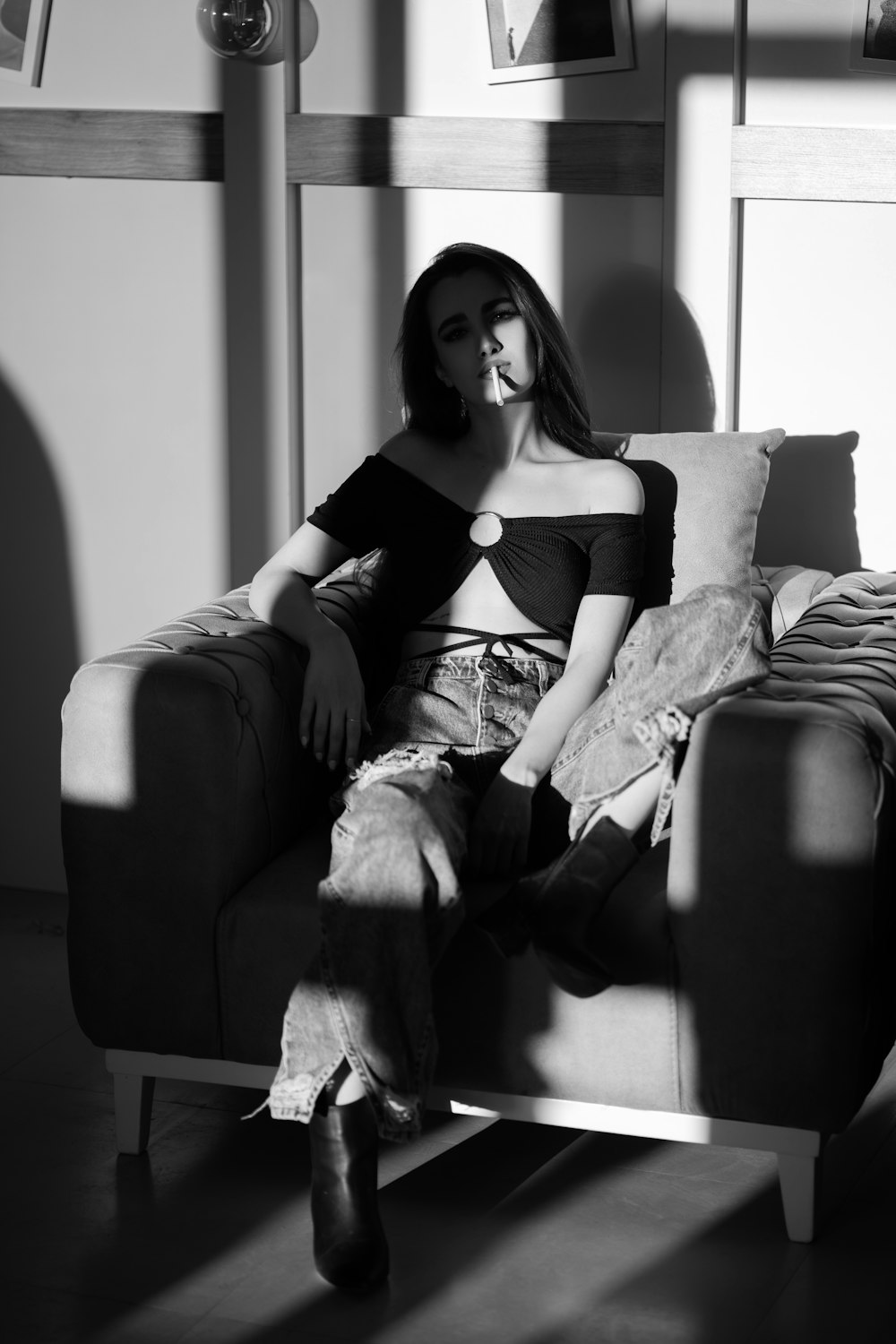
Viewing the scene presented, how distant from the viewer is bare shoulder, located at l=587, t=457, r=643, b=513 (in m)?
2.21

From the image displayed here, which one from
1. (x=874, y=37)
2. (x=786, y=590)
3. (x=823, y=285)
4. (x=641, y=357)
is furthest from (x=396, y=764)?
(x=874, y=37)

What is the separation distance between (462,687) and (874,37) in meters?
1.39

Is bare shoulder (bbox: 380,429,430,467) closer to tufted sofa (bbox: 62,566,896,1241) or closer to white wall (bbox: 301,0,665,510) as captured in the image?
tufted sofa (bbox: 62,566,896,1241)

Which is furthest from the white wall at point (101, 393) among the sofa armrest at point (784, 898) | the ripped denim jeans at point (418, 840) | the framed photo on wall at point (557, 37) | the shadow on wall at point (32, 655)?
the sofa armrest at point (784, 898)

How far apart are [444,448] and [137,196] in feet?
3.54

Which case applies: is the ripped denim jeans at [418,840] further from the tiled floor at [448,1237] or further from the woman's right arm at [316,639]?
the tiled floor at [448,1237]

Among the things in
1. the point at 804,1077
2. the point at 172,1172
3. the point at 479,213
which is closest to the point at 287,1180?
the point at 172,1172

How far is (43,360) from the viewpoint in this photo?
309 cm

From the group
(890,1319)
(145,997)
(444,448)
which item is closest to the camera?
(890,1319)

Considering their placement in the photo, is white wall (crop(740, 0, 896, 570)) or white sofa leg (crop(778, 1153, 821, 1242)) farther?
white wall (crop(740, 0, 896, 570))

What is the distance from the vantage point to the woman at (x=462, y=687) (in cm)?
173

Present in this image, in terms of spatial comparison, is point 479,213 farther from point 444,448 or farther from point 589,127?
point 444,448

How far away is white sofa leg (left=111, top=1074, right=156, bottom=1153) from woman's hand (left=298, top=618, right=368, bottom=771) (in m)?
0.51

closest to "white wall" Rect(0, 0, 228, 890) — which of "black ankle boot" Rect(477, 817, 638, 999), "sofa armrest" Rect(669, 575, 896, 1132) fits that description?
"black ankle boot" Rect(477, 817, 638, 999)
